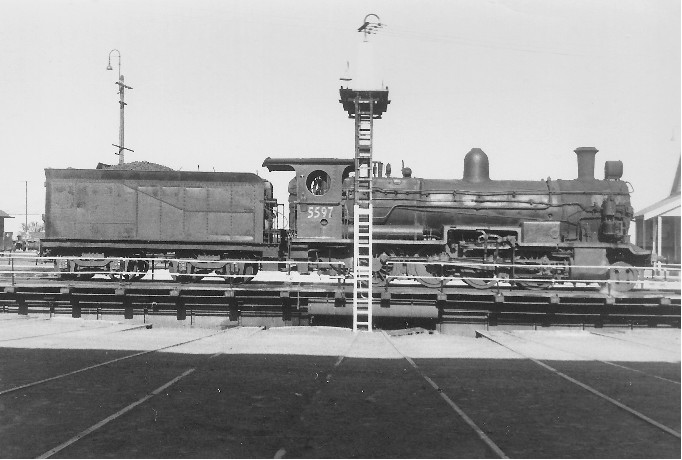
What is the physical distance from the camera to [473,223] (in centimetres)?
1778

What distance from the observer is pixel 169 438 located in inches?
231

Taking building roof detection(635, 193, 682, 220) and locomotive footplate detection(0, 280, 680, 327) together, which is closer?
locomotive footplate detection(0, 280, 680, 327)

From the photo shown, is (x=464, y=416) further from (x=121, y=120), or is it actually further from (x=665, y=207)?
(x=121, y=120)

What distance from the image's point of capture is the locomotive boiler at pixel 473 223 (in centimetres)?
1712

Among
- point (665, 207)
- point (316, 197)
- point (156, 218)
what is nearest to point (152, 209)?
point (156, 218)

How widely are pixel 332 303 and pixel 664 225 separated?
23008 millimetres

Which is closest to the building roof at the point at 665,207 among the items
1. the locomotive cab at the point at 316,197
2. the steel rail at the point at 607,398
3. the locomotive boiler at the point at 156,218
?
the locomotive cab at the point at 316,197

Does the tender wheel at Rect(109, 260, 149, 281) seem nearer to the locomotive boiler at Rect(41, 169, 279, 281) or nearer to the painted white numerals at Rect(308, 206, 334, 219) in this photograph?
the locomotive boiler at Rect(41, 169, 279, 281)

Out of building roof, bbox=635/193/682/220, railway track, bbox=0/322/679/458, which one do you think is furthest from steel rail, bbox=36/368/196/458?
building roof, bbox=635/193/682/220

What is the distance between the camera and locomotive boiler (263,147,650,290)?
17125 millimetres

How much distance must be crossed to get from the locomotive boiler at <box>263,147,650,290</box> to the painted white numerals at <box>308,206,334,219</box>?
0.03 m

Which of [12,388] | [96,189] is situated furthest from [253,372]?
[96,189]

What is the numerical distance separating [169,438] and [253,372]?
316 centimetres

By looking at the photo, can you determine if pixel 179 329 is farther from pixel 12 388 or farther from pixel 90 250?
pixel 12 388
